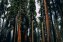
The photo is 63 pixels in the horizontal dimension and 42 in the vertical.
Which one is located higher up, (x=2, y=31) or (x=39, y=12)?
(x=39, y=12)

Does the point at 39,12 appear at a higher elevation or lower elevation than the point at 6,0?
lower

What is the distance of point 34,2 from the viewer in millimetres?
22625

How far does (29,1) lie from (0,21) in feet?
32.8

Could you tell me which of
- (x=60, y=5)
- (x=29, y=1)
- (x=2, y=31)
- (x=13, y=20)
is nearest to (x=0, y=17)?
(x=2, y=31)

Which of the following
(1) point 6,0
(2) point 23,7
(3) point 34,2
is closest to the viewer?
(2) point 23,7

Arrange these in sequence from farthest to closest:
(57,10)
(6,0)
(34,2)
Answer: (6,0), (57,10), (34,2)

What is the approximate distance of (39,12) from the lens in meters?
23.1

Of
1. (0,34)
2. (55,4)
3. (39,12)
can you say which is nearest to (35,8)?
(39,12)

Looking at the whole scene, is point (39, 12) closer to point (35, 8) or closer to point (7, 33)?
point (35, 8)

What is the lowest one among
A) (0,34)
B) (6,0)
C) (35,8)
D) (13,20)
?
(0,34)

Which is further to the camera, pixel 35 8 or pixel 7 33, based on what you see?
pixel 7 33

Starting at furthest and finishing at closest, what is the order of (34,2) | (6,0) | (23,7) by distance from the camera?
(6,0) < (34,2) < (23,7)

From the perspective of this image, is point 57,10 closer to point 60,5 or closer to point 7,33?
point 60,5

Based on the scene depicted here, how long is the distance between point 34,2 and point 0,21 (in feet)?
35.4
